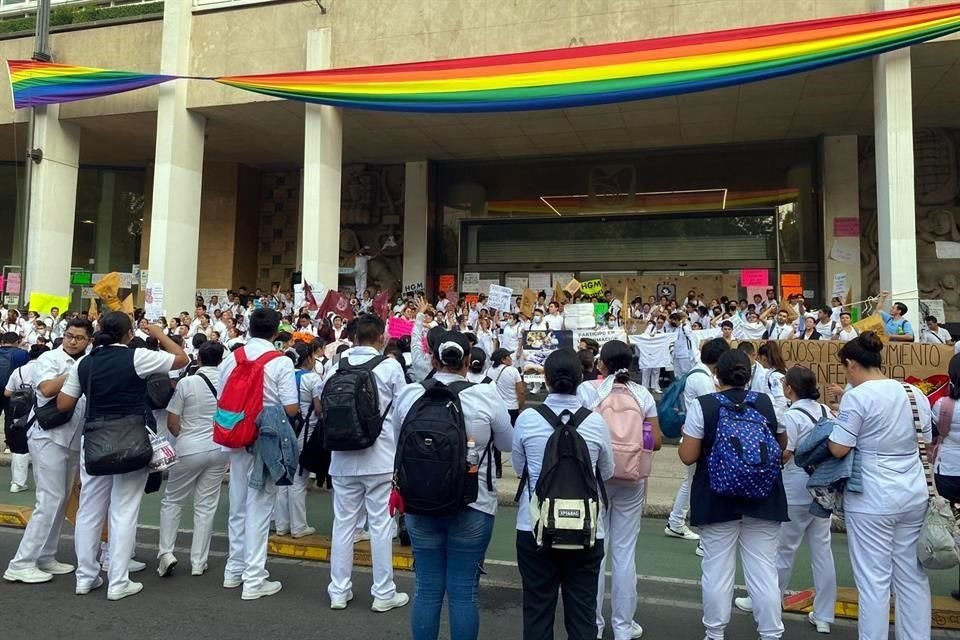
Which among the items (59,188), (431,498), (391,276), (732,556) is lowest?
(732,556)

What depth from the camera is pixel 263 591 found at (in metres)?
4.86

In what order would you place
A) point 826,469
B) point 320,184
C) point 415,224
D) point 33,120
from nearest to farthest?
point 826,469 < point 320,184 < point 33,120 < point 415,224

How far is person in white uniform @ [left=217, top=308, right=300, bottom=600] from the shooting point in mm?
4898

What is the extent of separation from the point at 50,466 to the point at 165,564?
1.15m

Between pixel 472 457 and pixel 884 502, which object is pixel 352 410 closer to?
pixel 472 457

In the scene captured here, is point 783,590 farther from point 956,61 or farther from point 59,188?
point 59,188

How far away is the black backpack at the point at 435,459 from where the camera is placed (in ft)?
11.0

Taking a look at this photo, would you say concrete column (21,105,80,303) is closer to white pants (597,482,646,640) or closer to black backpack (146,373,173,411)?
black backpack (146,373,173,411)

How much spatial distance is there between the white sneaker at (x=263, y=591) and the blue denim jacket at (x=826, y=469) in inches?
144

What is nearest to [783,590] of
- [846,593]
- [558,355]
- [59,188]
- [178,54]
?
[846,593]

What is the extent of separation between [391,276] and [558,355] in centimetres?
1888

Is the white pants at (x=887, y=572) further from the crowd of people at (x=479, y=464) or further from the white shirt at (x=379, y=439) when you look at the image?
the white shirt at (x=379, y=439)

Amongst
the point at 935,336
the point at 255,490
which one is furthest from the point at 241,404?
the point at 935,336

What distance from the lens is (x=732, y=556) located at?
3.90 meters
